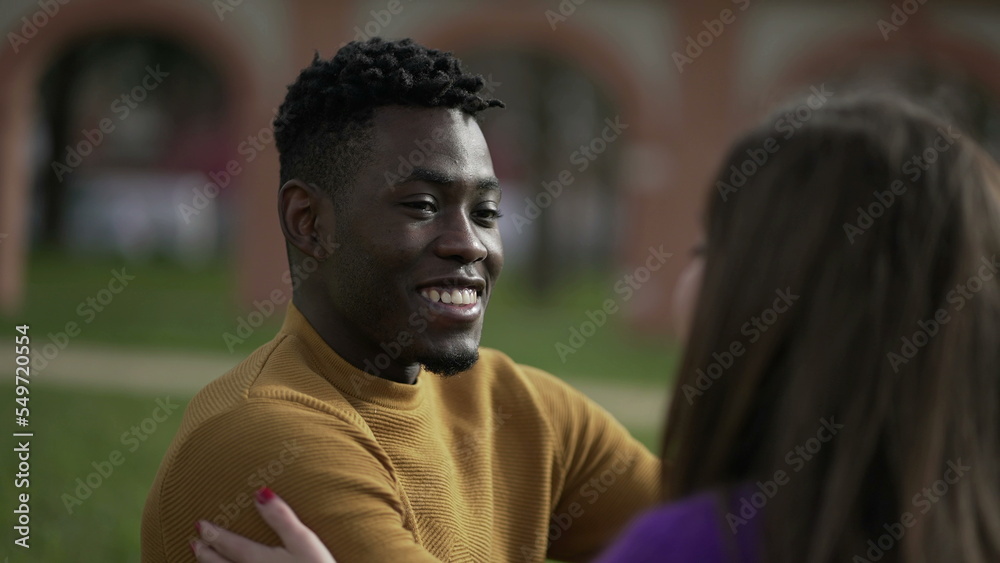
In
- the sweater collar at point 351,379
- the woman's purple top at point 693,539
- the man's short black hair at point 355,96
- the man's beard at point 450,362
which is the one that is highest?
the man's short black hair at point 355,96

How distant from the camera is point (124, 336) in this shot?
1073cm

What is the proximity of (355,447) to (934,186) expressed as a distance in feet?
3.68

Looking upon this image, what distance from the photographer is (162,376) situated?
340 inches

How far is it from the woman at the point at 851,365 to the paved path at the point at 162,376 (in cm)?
625

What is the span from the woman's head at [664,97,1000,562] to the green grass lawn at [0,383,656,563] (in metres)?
2.98

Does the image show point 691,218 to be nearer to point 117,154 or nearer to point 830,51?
point 830,51

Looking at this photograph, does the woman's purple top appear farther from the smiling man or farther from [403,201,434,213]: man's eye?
[403,201,434,213]: man's eye

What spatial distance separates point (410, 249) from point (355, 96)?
0.36 meters

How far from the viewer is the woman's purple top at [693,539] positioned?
4.53 ft

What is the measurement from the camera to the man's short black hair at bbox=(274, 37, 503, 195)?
88.2 inches

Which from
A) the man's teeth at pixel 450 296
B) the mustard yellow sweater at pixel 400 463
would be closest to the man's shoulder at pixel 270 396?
the mustard yellow sweater at pixel 400 463

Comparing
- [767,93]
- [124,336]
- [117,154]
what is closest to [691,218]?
[767,93]

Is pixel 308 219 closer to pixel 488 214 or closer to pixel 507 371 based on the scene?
pixel 488 214

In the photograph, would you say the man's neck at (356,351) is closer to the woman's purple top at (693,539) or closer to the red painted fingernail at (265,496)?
the red painted fingernail at (265,496)
